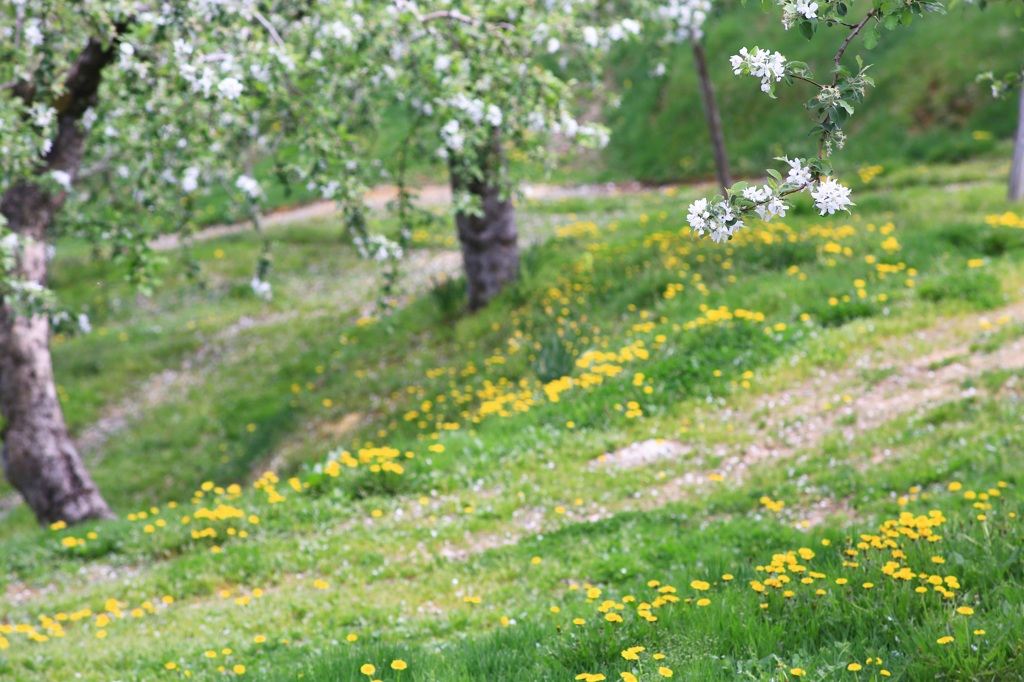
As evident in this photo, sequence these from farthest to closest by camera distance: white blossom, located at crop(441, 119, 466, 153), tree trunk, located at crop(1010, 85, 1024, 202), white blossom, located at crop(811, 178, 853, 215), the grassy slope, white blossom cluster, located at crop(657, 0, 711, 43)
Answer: the grassy slope
tree trunk, located at crop(1010, 85, 1024, 202)
white blossom cluster, located at crop(657, 0, 711, 43)
white blossom, located at crop(441, 119, 466, 153)
white blossom, located at crop(811, 178, 853, 215)

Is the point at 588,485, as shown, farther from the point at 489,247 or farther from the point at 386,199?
the point at 386,199

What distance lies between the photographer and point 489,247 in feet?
44.1

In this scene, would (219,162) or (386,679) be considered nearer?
(386,679)

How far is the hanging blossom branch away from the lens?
3.30m

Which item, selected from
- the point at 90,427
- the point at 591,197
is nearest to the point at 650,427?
the point at 90,427

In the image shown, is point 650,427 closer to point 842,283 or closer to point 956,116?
point 842,283

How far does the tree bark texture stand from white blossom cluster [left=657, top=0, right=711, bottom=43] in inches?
304

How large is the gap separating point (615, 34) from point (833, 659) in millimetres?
6189

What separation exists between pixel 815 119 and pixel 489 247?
1007cm

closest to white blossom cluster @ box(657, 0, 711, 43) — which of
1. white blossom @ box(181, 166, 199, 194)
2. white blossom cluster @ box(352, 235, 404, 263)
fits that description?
white blossom cluster @ box(352, 235, 404, 263)

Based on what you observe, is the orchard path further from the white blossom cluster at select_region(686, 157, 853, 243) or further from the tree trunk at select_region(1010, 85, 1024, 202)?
the white blossom cluster at select_region(686, 157, 853, 243)

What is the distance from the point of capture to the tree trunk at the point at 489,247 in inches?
526

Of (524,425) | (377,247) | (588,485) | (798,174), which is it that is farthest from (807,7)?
(524,425)

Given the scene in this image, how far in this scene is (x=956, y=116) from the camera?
18672 millimetres
